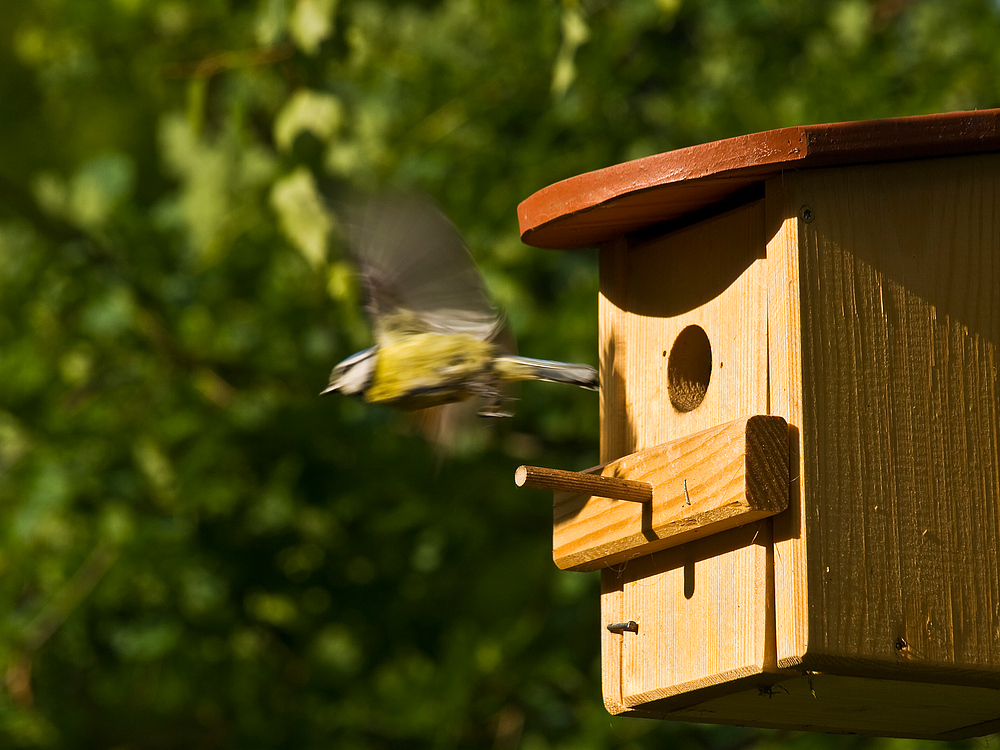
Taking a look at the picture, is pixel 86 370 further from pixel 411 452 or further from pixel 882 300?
pixel 882 300

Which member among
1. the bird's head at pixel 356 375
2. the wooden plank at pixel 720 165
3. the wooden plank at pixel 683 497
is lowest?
the wooden plank at pixel 683 497

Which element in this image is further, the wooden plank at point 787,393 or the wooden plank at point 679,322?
the wooden plank at point 679,322

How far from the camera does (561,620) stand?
5.00 m

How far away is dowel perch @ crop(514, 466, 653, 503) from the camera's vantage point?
89.4 inches

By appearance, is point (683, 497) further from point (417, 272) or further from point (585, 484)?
point (417, 272)

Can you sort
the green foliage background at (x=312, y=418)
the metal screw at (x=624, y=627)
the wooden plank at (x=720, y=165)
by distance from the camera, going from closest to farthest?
the wooden plank at (x=720, y=165), the metal screw at (x=624, y=627), the green foliage background at (x=312, y=418)

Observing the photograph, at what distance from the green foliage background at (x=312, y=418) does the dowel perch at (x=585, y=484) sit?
7.44ft

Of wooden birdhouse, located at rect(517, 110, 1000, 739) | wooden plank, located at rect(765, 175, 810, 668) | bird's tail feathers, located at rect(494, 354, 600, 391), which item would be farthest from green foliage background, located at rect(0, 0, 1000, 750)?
wooden plank, located at rect(765, 175, 810, 668)

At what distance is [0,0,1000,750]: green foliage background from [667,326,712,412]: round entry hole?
203 cm

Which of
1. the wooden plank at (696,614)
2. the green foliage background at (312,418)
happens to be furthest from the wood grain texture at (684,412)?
the green foliage background at (312,418)

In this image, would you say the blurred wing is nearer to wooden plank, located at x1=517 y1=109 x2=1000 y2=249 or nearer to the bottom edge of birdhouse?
wooden plank, located at x1=517 y1=109 x2=1000 y2=249

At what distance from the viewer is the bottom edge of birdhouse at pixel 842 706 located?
2.15m

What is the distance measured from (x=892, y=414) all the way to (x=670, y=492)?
38 centimetres

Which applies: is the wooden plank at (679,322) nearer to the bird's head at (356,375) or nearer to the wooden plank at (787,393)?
the wooden plank at (787,393)
